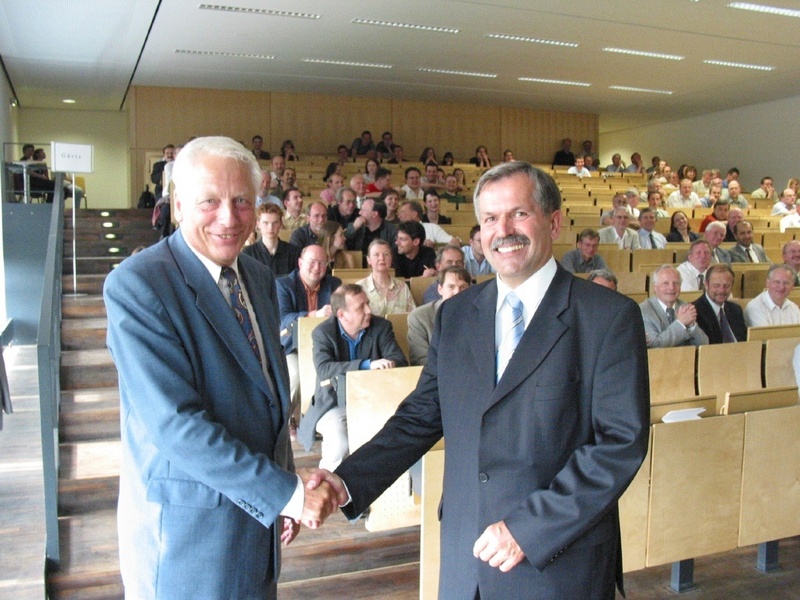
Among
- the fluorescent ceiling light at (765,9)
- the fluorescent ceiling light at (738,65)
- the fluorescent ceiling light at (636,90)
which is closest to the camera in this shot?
the fluorescent ceiling light at (765,9)

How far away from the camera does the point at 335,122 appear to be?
48.3ft

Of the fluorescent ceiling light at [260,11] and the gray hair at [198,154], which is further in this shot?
the fluorescent ceiling light at [260,11]

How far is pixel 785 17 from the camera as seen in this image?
8.62 meters

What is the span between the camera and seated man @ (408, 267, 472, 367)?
12.8ft

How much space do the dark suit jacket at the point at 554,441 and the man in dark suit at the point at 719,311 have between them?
3668 mm

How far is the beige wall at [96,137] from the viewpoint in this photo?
646 inches

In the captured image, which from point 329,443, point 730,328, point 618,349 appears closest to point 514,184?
point 618,349

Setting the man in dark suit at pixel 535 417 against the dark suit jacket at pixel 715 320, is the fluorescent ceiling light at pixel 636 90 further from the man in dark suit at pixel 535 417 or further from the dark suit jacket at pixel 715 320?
the man in dark suit at pixel 535 417

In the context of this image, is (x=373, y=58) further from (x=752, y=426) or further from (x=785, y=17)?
(x=752, y=426)

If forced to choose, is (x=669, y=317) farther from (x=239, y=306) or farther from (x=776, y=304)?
(x=239, y=306)

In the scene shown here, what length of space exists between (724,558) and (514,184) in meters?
2.66

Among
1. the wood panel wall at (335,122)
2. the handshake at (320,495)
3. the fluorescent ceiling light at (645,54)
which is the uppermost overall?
the fluorescent ceiling light at (645,54)

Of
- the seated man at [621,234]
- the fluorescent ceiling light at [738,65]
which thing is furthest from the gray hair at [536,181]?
the fluorescent ceiling light at [738,65]

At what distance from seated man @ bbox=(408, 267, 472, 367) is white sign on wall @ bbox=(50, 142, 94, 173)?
435 centimetres
